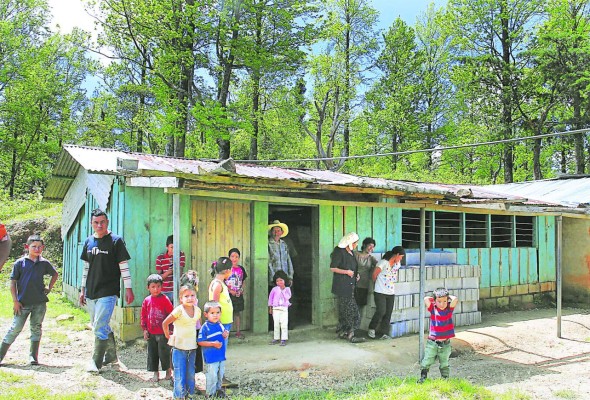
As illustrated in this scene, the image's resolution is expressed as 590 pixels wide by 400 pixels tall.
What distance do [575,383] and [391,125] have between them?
21.0 meters

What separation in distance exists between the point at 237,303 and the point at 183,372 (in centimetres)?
262

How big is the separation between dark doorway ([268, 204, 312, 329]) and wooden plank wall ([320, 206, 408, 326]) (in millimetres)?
537

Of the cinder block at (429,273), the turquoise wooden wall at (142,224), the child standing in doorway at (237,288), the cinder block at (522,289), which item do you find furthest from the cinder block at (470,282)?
the turquoise wooden wall at (142,224)

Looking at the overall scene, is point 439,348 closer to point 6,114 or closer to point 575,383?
point 575,383

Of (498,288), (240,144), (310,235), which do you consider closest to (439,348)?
(310,235)

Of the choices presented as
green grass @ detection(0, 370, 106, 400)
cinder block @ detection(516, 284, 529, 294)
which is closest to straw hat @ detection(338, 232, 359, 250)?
green grass @ detection(0, 370, 106, 400)

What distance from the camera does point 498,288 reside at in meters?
11.5

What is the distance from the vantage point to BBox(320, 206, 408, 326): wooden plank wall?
8.68 meters

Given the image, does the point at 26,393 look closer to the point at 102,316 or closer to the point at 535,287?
the point at 102,316

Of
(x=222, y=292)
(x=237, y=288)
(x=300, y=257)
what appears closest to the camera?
(x=222, y=292)

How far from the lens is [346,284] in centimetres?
789

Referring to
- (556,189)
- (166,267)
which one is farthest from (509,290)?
(166,267)

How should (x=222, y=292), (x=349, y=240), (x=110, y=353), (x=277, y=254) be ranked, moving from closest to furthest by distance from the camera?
(x=222, y=292)
(x=110, y=353)
(x=349, y=240)
(x=277, y=254)

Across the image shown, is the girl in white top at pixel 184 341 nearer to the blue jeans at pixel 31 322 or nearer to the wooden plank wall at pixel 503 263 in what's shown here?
the blue jeans at pixel 31 322
